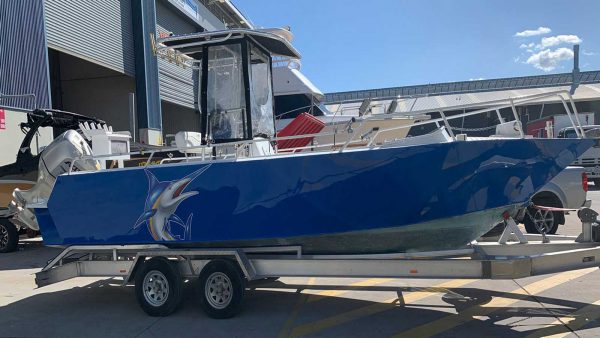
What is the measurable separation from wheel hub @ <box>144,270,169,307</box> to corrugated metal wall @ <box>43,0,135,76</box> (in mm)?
12130

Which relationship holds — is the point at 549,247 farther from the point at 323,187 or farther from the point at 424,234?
the point at 323,187

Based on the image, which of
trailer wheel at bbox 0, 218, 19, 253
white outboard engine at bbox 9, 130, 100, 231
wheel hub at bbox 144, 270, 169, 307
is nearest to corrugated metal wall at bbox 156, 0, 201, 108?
trailer wheel at bbox 0, 218, 19, 253

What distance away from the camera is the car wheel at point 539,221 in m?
8.91

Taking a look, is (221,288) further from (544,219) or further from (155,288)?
(544,219)

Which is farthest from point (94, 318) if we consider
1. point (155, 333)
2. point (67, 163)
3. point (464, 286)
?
point (464, 286)

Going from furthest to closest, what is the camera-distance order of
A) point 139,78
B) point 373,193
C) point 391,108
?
1. point 139,78
2. point 391,108
3. point 373,193

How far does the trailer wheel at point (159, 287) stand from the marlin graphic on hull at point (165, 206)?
0.39 metres

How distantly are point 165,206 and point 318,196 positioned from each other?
178 cm

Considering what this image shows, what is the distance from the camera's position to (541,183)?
4.86 metres

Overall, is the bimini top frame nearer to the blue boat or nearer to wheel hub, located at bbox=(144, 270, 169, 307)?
the blue boat

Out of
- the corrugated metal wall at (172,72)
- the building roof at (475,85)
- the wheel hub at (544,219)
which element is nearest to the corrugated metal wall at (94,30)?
the corrugated metal wall at (172,72)

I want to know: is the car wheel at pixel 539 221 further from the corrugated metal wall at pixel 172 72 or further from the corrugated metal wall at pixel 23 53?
the corrugated metal wall at pixel 172 72

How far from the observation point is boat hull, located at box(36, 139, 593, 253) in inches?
181

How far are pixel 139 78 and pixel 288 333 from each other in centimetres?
1769
